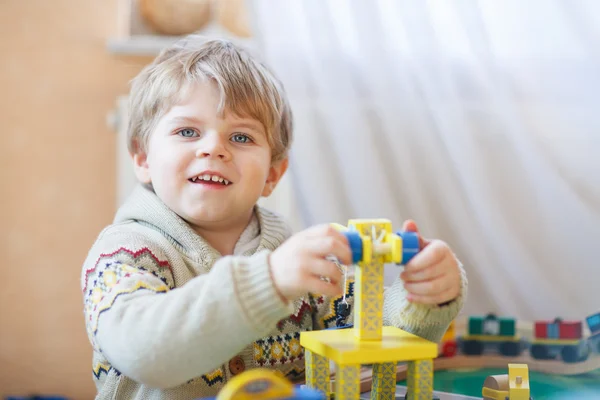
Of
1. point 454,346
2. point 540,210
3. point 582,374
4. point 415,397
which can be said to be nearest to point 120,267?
point 415,397

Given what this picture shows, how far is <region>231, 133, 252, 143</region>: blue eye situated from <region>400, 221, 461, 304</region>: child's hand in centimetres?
29

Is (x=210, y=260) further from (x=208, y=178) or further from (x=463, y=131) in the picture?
(x=463, y=131)

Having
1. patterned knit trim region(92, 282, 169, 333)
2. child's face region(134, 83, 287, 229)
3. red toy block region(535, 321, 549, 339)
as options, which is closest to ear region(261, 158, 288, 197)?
child's face region(134, 83, 287, 229)

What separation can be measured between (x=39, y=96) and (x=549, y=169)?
1134mm

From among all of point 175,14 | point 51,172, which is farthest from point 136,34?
point 51,172

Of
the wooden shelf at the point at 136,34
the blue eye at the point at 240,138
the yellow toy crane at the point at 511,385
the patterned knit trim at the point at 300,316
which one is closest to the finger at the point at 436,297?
the yellow toy crane at the point at 511,385

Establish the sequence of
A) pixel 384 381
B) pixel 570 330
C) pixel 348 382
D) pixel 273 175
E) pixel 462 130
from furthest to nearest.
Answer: pixel 462 130 < pixel 570 330 < pixel 273 175 < pixel 384 381 < pixel 348 382

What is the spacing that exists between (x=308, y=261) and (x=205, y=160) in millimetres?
304

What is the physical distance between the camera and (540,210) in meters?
1.36

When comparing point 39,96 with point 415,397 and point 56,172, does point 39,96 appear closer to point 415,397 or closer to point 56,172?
point 56,172

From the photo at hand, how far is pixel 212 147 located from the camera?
0.87 meters

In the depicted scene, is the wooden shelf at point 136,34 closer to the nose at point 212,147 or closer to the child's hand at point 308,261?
the nose at point 212,147

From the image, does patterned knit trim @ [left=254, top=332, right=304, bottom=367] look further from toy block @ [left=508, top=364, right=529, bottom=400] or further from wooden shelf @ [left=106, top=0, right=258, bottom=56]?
wooden shelf @ [left=106, top=0, right=258, bottom=56]

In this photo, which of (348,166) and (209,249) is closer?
(209,249)
